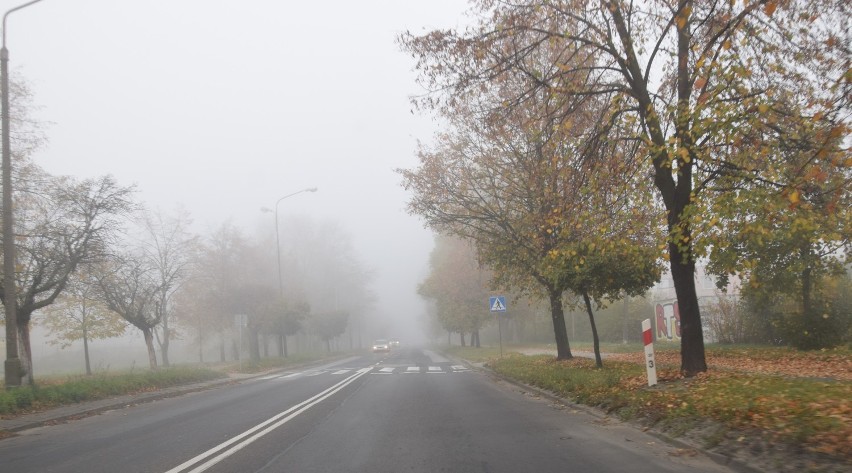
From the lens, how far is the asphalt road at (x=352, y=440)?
21.3 ft

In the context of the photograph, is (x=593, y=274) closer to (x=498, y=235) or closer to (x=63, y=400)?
(x=498, y=235)

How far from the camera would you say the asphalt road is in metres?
6.50

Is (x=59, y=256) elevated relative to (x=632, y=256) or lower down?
elevated

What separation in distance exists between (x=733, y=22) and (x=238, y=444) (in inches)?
374

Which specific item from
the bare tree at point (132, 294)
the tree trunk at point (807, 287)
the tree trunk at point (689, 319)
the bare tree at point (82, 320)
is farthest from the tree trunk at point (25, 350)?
the tree trunk at point (807, 287)

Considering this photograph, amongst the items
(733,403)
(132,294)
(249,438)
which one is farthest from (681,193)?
(132,294)

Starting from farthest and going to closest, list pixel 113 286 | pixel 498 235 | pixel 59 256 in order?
1. pixel 113 286
2. pixel 498 235
3. pixel 59 256

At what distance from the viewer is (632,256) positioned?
12789 millimetres

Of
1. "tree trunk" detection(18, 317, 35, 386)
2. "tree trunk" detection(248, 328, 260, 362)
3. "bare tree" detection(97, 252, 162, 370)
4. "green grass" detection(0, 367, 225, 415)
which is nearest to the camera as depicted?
"green grass" detection(0, 367, 225, 415)

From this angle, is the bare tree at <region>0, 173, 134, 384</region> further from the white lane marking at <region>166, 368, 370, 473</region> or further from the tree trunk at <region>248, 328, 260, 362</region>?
the tree trunk at <region>248, 328, 260, 362</region>

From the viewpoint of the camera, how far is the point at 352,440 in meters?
8.16

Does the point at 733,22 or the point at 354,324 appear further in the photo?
the point at 354,324

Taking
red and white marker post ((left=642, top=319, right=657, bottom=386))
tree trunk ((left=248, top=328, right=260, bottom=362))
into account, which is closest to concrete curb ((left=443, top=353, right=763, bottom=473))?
red and white marker post ((left=642, top=319, right=657, bottom=386))

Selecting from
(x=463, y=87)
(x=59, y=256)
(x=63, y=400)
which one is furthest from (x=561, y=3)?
(x=59, y=256)
